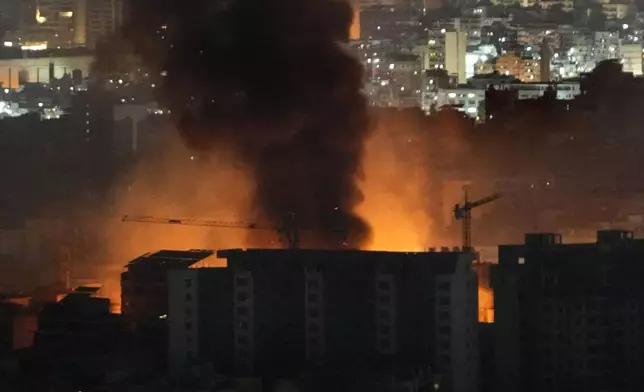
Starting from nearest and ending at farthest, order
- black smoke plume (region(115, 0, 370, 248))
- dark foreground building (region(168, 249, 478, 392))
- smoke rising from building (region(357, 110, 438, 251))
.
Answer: dark foreground building (region(168, 249, 478, 392)) → black smoke plume (region(115, 0, 370, 248)) → smoke rising from building (region(357, 110, 438, 251))

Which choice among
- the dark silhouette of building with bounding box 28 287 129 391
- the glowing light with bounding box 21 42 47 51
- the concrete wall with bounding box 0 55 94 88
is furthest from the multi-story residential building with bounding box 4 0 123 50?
the dark silhouette of building with bounding box 28 287 129 391

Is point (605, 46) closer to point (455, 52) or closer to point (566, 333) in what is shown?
point (455, 52)

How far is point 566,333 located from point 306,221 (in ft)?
11.6

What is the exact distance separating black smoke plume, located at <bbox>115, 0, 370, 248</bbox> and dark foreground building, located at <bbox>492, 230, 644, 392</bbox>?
308 cm

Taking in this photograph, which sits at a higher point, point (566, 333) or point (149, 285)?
point (149, 285)

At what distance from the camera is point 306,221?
14.9 meters

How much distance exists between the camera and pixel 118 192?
899 inches

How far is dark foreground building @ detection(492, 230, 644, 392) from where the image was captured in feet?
38.9

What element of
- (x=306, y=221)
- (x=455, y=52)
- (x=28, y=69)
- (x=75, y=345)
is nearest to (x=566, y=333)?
(x=306, y=221)

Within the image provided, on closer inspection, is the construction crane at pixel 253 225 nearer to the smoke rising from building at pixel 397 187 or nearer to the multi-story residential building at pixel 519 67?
the smoke rising from building at pixel 397 187

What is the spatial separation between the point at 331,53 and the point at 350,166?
1.11 m

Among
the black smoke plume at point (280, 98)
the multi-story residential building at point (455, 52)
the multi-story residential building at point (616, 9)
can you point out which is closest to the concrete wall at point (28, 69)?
the multi-story residential building at point (455, 52)

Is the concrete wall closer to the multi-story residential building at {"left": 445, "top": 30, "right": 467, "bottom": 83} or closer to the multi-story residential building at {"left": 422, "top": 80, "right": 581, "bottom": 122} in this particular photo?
the multi-story residential building at {"left": 445, "top": 30, "right": 467, "bottom": 83}

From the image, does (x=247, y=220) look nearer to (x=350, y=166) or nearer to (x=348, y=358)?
(x=350, y=166)
